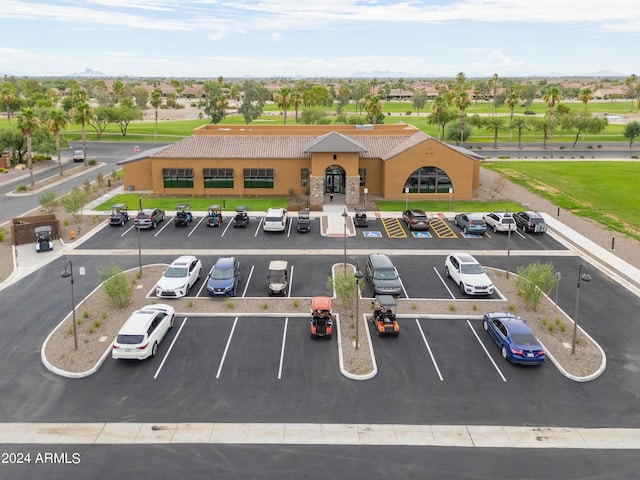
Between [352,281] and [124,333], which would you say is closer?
[124,333]

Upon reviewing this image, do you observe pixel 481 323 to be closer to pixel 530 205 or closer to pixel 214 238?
pixel 214 238

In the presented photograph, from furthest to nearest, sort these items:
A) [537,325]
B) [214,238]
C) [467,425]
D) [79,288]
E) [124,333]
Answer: [214,238] < [79,288] < [537,325] < [124,333] < [467,425]

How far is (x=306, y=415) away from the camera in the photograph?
18000mm

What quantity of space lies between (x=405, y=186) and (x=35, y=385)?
38.5 meters

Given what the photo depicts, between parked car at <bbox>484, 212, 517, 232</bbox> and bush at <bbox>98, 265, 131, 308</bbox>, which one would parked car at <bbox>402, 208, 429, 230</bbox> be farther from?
bush at <bbox>98, 265, 131, 308</bbox>

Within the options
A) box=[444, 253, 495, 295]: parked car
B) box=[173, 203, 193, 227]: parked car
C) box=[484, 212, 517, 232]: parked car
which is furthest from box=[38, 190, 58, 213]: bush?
box=[484, 212, 517, 232]: parked car

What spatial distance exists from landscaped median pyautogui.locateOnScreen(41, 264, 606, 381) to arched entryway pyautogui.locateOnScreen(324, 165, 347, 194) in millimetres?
24046

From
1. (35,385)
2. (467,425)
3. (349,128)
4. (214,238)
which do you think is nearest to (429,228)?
(214,238)

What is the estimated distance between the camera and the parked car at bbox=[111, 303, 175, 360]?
21.0 meters

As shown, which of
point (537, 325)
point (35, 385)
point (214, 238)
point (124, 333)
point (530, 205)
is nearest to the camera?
point (35, 385)

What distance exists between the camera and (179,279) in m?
28.2

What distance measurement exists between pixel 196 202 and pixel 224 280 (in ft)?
77.0

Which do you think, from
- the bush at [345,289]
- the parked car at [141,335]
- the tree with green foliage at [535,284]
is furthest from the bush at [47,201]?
the tree with green foliage at [535,284]

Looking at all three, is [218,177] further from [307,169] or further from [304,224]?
[304,224]
